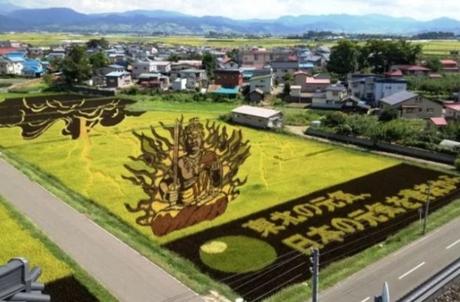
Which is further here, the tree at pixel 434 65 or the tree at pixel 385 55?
the tree at pixel 434 65

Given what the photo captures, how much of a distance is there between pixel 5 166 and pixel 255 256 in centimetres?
1862

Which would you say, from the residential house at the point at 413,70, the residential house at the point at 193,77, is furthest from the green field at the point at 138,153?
the residential house at the point at 413,70

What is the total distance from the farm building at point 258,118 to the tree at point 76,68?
29146mm

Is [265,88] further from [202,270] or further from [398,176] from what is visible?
[202,270]

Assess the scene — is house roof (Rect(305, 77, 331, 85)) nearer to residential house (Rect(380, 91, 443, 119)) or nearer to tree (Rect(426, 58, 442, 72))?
residential house (Rect(380, 91, 443, 119))

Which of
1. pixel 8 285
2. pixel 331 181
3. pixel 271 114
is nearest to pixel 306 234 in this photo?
pixel 331 181

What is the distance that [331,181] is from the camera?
2659cm

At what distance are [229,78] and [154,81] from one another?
33.8 ft

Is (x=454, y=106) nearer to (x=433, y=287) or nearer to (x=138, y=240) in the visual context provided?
(x=138, y=240)

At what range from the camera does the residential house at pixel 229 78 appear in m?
62.2

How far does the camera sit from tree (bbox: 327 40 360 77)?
219 feet

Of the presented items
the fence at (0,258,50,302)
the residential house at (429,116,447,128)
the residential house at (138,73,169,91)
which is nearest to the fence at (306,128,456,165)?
the residential house at (429,116,447,128)

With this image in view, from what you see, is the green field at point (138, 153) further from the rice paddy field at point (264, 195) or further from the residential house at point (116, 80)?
the residential house at point (116, 80)

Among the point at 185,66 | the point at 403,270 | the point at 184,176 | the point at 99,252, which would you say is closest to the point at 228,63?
the point at 185,66
